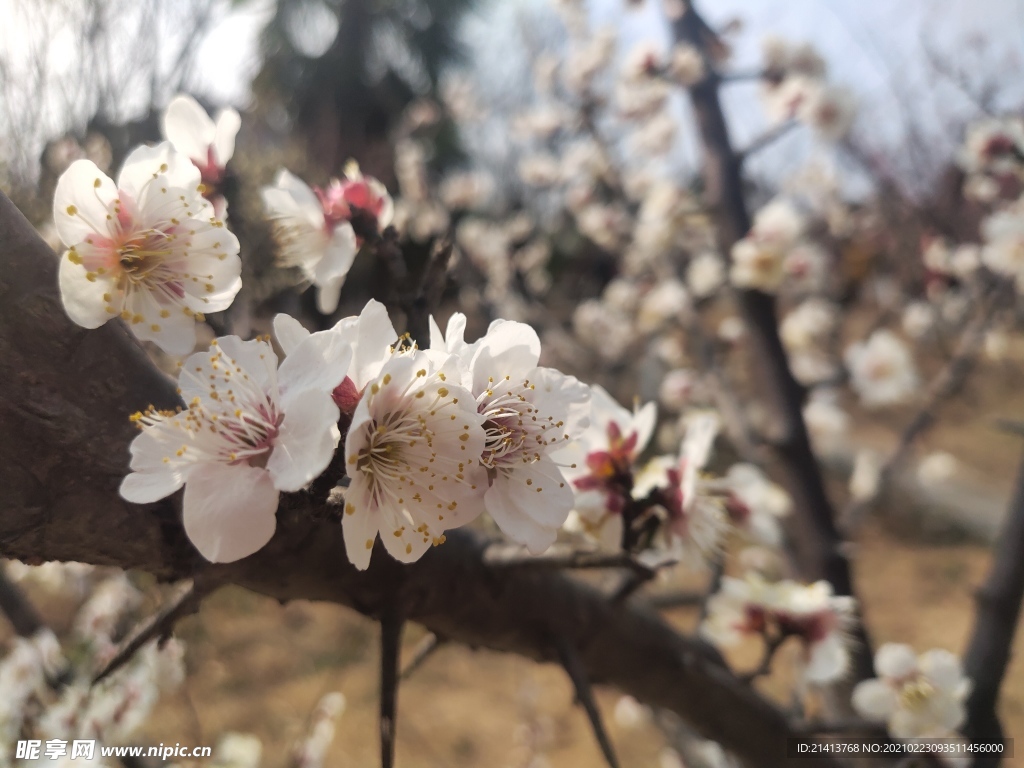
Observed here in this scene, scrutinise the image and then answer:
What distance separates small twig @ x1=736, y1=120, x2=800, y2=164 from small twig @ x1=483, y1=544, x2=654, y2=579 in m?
1.57

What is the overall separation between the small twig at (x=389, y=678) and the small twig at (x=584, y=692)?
22cm

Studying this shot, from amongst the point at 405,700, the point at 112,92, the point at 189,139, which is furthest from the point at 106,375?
the point at 405,700

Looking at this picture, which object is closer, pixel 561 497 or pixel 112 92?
pixel 561 497

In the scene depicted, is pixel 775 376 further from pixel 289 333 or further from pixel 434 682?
pixel 434 682

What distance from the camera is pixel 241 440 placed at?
1.46 ft

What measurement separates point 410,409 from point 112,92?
3088mm

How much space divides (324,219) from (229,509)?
1.46ft

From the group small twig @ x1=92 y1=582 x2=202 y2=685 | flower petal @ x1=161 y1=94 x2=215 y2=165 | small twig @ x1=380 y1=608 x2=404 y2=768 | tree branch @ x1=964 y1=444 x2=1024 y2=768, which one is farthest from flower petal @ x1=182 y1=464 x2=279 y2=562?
tree branch @ x1=964 y1=444 x2=1024 y2=768

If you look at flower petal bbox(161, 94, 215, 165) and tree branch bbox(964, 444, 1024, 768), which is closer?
flower petal bbox(161, 94, 215, 165)

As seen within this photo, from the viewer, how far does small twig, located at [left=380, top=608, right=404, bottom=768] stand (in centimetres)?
54

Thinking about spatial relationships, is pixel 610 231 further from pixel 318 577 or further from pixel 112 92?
pixel 318 577

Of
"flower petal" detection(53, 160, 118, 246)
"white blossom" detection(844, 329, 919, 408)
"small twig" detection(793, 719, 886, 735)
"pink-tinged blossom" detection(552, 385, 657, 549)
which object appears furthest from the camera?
"white blossom" detection(844, 329, 919, 408)

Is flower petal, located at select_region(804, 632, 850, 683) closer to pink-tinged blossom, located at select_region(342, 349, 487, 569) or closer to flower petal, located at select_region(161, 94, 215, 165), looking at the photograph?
pink-tinged blossom, located at select_region(342, 349, 487, 569)

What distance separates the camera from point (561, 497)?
0.48 m
